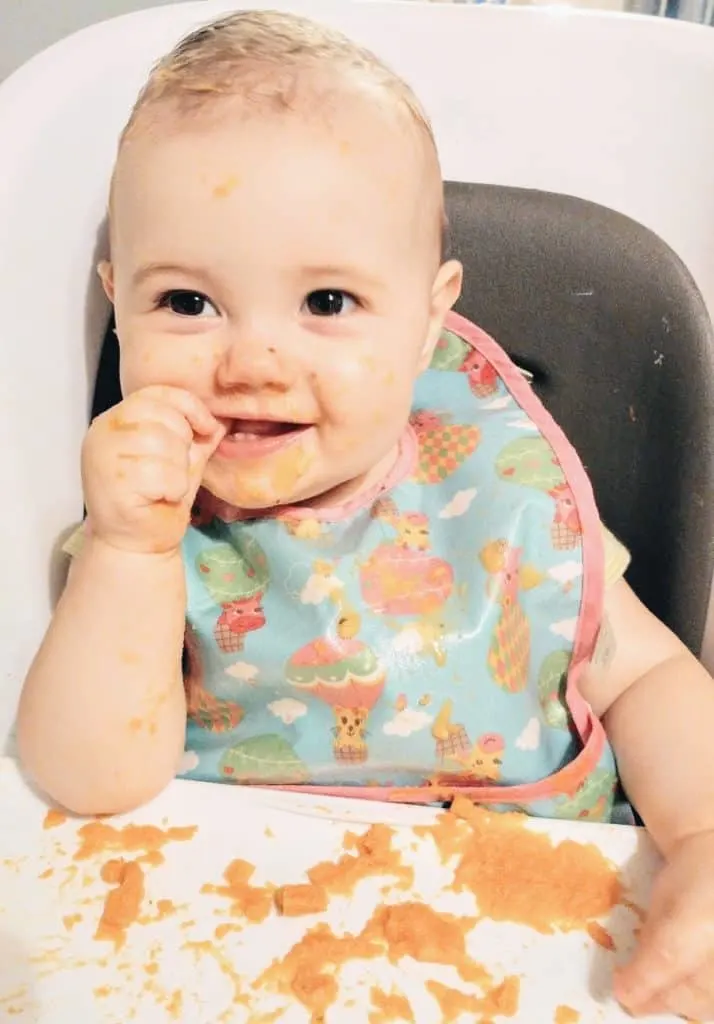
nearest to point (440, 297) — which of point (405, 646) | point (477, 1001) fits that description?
point (405, 646)

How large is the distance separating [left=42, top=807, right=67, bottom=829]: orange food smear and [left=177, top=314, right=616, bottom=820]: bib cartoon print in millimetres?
117

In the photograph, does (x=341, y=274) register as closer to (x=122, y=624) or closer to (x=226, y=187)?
Result: (x=226, y=187)

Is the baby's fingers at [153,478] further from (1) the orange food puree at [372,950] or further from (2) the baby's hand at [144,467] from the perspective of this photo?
(1) the orange food puree at [372,950]

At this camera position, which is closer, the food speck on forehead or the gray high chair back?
the food speck on forehead

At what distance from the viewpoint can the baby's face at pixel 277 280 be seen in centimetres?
58

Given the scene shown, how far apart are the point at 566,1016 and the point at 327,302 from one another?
0.41 m

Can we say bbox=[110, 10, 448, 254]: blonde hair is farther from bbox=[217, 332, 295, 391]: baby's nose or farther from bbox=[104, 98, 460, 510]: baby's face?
bbox=[217, 332, 295, 391]: baby's nose

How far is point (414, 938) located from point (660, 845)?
0.17 metres

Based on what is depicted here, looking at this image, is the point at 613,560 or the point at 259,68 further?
the point at 613,560

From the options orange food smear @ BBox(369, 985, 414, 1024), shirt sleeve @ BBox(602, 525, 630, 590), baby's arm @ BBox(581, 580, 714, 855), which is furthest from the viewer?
shirt sleeve @ BBox(602, 525, 630, 590)

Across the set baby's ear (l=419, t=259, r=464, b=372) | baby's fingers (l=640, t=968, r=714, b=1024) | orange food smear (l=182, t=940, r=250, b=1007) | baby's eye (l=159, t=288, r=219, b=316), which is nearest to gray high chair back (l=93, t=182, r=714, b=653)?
baby's ear (l=419, t=259, r=464, b=372)

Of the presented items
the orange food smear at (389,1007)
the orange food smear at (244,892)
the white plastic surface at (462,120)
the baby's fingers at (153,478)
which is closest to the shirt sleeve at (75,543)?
the white plastic surface at (462,120)

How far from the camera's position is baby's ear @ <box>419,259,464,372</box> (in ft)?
2.35

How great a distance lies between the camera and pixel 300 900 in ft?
1.91
